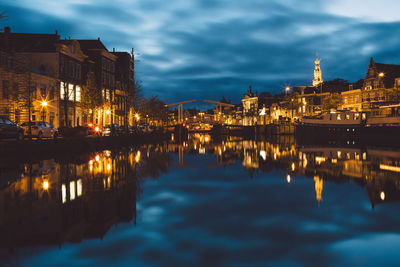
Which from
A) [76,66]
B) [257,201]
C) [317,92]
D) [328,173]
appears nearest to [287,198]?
[257,201]

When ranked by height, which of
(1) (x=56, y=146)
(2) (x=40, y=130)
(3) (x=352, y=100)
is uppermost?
(3) (x=352, y=100)

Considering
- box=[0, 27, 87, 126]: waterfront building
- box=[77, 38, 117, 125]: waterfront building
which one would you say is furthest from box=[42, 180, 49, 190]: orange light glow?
box=[77, 38, 117, 125]: waterfront building

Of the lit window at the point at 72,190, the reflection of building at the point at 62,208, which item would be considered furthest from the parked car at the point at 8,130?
the lit window at the point at 72,190

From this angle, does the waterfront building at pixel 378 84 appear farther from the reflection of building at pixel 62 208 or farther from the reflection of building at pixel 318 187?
the reflection of building at pixel 62 208

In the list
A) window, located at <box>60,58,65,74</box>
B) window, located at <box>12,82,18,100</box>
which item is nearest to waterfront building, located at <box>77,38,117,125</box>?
window, located at <box>60,58,65,74</box>

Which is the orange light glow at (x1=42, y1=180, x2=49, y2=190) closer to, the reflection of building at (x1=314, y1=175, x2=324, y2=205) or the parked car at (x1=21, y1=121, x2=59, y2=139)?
the reflection of building at (x1=314, y1=175, x2=324, y2=205)

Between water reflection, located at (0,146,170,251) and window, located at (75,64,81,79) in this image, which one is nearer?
water reflection, located at (0,146,170,251)

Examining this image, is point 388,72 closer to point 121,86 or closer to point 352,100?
point 352,100

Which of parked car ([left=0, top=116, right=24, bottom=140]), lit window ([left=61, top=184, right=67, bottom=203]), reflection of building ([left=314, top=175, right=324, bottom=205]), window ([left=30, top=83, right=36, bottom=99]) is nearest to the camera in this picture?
lit window ([left=61, top=184, right=67, bottom=203])

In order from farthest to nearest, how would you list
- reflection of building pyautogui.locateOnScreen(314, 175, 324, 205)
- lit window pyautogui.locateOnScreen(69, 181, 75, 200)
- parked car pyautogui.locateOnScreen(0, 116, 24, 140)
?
parked car pyautogui.locateOnScreen(0, 116, 24, 140) < reflection of building pyautogui.locateOnScreen(314, 175, 324, 205) < lit window pyautogui.locateOnScreen(69, 181, 75, 200)

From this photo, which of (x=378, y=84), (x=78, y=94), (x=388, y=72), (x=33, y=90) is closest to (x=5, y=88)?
(x=33, y=90)

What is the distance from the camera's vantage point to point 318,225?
638 centimetres

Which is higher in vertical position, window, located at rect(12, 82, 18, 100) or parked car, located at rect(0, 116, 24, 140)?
window, located at rect(12, 82, 18, 100)

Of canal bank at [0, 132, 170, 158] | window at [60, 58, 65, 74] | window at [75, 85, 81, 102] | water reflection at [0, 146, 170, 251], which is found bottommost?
water reflection at [0, 146, 170, 251]
